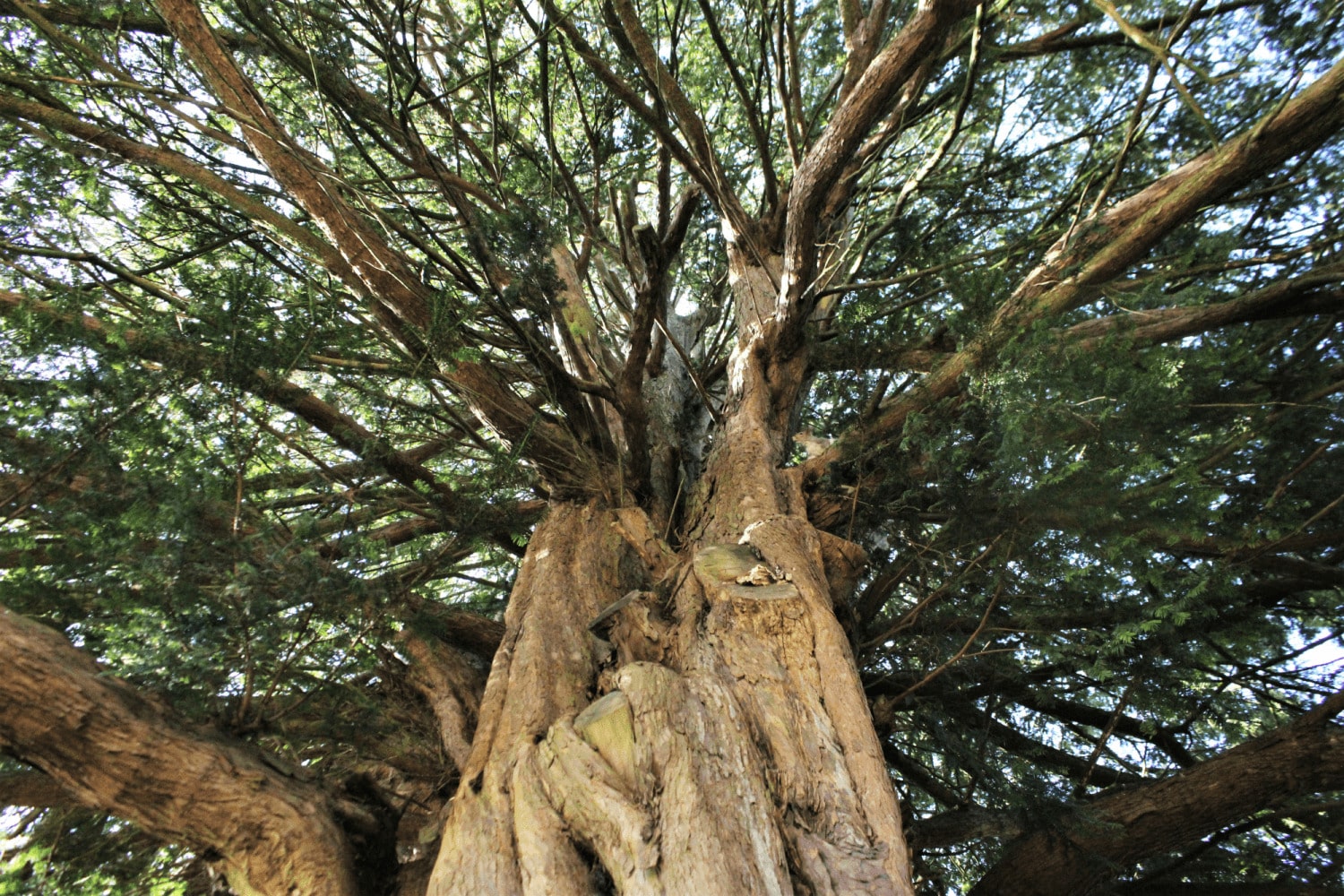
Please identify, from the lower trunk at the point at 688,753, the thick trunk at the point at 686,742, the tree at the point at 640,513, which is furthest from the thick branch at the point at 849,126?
the lower trunk at the point at 688,753

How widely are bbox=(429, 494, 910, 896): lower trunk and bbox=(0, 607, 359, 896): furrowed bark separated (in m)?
0.46

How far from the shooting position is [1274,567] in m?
3.58

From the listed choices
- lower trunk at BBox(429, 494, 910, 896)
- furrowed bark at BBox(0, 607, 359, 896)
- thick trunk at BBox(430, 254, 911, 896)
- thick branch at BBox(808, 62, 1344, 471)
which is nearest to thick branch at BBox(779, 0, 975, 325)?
thick branch at BBox(808, 62, 1344, 471)

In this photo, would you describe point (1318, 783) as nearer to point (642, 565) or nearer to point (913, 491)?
point (913, 491)

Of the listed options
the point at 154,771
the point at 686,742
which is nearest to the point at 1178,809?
the point at 686,742

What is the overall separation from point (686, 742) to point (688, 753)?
0.05 metres

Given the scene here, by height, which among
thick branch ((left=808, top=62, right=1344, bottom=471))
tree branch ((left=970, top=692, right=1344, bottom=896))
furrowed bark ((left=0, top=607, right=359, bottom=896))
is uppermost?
thick branch ((left=808, top=62, right=1344, bottom=471))

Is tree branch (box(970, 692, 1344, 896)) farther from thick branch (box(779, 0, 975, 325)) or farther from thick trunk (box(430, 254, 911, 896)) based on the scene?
thick branch (box(779, 0, 975, 325))

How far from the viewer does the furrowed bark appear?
1.85 metres

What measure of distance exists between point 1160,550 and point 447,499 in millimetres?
3593

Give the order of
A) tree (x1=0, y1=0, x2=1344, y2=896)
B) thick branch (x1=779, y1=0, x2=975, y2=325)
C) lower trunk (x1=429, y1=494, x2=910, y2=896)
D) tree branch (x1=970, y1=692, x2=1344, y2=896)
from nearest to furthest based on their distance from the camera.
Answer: lower trunk (x1=429, y1=494, x2=910, y2=896), tree (x1=0, y1=0, x2=1344, y2=896), thick branch (x1=779, y1=0, x2=975, y2=325), tree branch (x1=970, y1=692, x2=1344, y2=896)

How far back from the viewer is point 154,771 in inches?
76.6

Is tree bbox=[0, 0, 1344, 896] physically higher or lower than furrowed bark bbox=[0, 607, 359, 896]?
higher

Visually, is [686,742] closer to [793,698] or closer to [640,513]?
[793,698]
